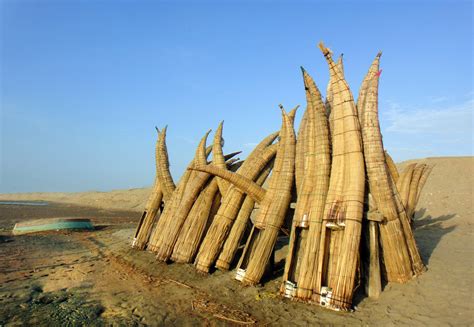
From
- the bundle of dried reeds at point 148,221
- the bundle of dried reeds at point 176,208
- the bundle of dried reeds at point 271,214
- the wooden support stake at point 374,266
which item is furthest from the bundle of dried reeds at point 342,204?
the bundle of dried reeds at point 148,221

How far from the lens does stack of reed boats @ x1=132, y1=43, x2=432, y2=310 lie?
5.90 m

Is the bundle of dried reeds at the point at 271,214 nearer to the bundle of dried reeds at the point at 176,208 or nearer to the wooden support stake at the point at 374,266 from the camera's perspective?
the wooden support stake at the point at 374,266

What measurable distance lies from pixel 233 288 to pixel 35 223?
1374cm

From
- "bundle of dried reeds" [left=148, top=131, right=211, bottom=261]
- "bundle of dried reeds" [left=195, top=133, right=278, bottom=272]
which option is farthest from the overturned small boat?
"bundle of dried reeds" [left=195, top=133, right=278, bottom=272]

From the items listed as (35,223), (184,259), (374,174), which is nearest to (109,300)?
(184,259)

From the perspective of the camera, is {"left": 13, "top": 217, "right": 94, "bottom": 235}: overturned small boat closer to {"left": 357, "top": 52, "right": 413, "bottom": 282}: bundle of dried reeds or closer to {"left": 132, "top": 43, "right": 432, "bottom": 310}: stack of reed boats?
{"left": 132, "top": 43, "right": 432, "bottom": 310}: stack of reed boats

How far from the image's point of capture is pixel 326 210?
20.1 feet

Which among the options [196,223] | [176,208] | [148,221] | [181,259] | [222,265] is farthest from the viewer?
[148,221]

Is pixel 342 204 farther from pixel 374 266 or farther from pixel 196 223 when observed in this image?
pixel 196 223

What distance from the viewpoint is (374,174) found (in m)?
6.14

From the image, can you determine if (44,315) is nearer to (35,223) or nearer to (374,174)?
(374,174)

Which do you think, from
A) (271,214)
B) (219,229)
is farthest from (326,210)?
(219,229)

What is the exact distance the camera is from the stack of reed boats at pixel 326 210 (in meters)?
5.90

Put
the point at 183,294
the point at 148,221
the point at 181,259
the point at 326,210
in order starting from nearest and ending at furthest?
the point at 326,210 < the point at 183,294 < the point at 181,259 < the point at 148,221
